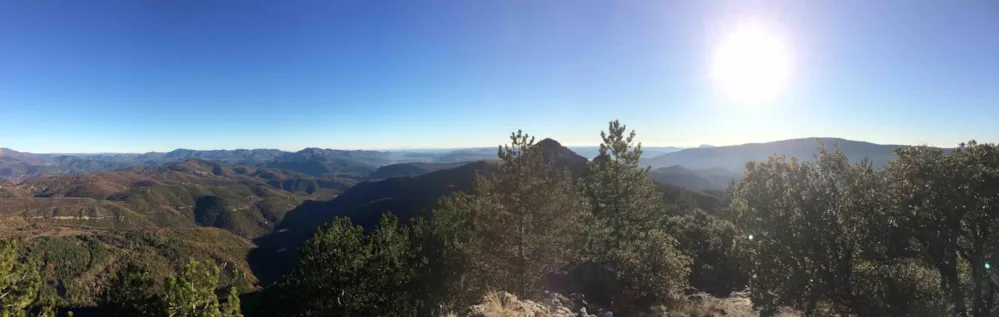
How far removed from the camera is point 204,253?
383 feet

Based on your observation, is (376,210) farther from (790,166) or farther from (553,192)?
(790,166)

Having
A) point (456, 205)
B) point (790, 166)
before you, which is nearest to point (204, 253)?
point (456, 205)

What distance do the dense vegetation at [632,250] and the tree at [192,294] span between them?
0.12 ft

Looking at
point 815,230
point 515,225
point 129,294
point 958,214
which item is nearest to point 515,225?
point 515,225

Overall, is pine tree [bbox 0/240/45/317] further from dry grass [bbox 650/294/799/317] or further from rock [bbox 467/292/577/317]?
dry grass [bbox 650/294/799/317]

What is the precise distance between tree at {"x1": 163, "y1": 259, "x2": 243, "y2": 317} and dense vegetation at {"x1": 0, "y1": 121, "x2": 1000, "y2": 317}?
4 cm

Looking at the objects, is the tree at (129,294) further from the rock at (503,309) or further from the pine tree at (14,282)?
the rock at (503,309)

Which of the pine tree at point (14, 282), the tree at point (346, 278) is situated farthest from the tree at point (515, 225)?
the pine tree at point (14, 282)

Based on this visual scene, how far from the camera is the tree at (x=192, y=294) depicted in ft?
32.2

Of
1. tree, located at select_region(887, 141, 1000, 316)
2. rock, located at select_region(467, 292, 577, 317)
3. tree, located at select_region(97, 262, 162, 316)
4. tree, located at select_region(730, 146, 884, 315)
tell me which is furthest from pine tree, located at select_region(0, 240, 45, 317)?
tree, located at select_region(887, 141, 1000, 316)

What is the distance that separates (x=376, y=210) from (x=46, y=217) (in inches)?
5973

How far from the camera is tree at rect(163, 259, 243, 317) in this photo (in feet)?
32.2

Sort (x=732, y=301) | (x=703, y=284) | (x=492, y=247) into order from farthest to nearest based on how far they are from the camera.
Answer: (x=703, y=284)
(x=732, y=301)
(x=492, y=247)

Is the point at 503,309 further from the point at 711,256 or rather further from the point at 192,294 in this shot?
the point at 711,256
